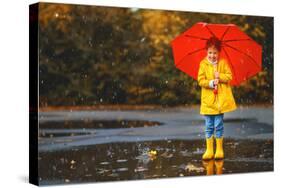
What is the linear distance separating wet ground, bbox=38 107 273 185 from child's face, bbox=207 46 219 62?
2.89 feet

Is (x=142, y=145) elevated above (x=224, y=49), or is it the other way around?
(x=224, y=49)

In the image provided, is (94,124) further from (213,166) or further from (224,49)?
(224,49)

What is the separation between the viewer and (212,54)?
453 inches

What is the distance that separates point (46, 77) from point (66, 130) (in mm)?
814

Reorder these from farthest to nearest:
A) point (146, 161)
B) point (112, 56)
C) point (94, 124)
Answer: point (146, 161) → point (112, 56) → point (94, 124)

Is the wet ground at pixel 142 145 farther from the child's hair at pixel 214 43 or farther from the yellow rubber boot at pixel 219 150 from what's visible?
the child's hair at pixel 214 43

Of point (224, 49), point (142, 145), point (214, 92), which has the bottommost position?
point (142, 145)

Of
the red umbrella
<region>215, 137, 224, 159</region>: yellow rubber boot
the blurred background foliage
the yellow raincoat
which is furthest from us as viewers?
<region>215, 137, 224, 159</region>: yellow rubber boot

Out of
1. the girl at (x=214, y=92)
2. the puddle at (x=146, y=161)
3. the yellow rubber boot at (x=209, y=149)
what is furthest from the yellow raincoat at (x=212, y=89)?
the puddle at (x=146, y=161)

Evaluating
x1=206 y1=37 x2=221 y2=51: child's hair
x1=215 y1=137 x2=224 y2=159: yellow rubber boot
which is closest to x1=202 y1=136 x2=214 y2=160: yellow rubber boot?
x1=215 y1=137 x2=224 y2=159: yellow rubber boot

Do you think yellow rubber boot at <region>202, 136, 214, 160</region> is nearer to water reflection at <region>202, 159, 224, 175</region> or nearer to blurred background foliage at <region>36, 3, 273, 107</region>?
water reflection at <region>202, 159, 224, 175</region>

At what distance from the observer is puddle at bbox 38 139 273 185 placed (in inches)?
405

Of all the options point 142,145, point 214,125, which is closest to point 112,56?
point 142,145

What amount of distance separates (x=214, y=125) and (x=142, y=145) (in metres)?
1.33
